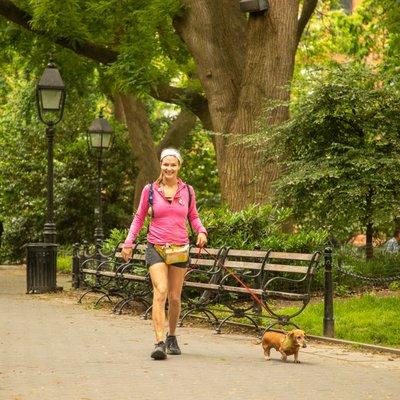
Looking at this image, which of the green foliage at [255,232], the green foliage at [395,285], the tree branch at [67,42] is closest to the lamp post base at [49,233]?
the green foliage at [255,232]

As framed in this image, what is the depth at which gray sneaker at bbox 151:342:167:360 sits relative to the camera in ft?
32.7

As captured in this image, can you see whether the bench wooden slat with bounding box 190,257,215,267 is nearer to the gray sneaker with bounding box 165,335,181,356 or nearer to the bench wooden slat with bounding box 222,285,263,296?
the bench wooden slat with bounding box 222,285,263,296

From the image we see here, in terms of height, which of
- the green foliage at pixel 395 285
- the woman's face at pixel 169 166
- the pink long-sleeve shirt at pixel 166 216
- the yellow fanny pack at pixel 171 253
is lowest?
the green foliage at pixel 395 285

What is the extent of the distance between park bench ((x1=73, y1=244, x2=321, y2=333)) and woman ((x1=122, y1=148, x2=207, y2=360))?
158cm

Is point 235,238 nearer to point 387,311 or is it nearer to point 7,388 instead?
point 387,311

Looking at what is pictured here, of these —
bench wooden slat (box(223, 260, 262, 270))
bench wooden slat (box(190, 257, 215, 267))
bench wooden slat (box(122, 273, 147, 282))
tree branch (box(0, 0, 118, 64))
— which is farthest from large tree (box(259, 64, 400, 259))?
tree branch (box(0, 0, 118, 64))

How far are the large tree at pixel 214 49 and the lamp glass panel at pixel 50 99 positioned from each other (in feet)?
6.06

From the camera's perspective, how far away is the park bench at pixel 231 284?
40.8ft

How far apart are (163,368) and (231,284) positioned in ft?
20.3

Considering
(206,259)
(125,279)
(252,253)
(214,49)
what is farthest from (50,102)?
(252,253)

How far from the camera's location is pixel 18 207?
112 ft

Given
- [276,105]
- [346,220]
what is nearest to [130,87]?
[276,105]

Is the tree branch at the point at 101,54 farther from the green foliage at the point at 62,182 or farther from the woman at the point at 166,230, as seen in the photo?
the woman at the point at 166,230

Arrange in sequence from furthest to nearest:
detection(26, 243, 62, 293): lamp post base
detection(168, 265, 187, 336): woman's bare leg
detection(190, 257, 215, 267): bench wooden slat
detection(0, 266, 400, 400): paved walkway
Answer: detection(26, 243, 62, 293): lamp post base
detection(190, 257, 215, 267): bench wooden slat
detection(168, 265, 187, 336): woman's bare leg
detection(0, 266, 400, 400): paved walkway
